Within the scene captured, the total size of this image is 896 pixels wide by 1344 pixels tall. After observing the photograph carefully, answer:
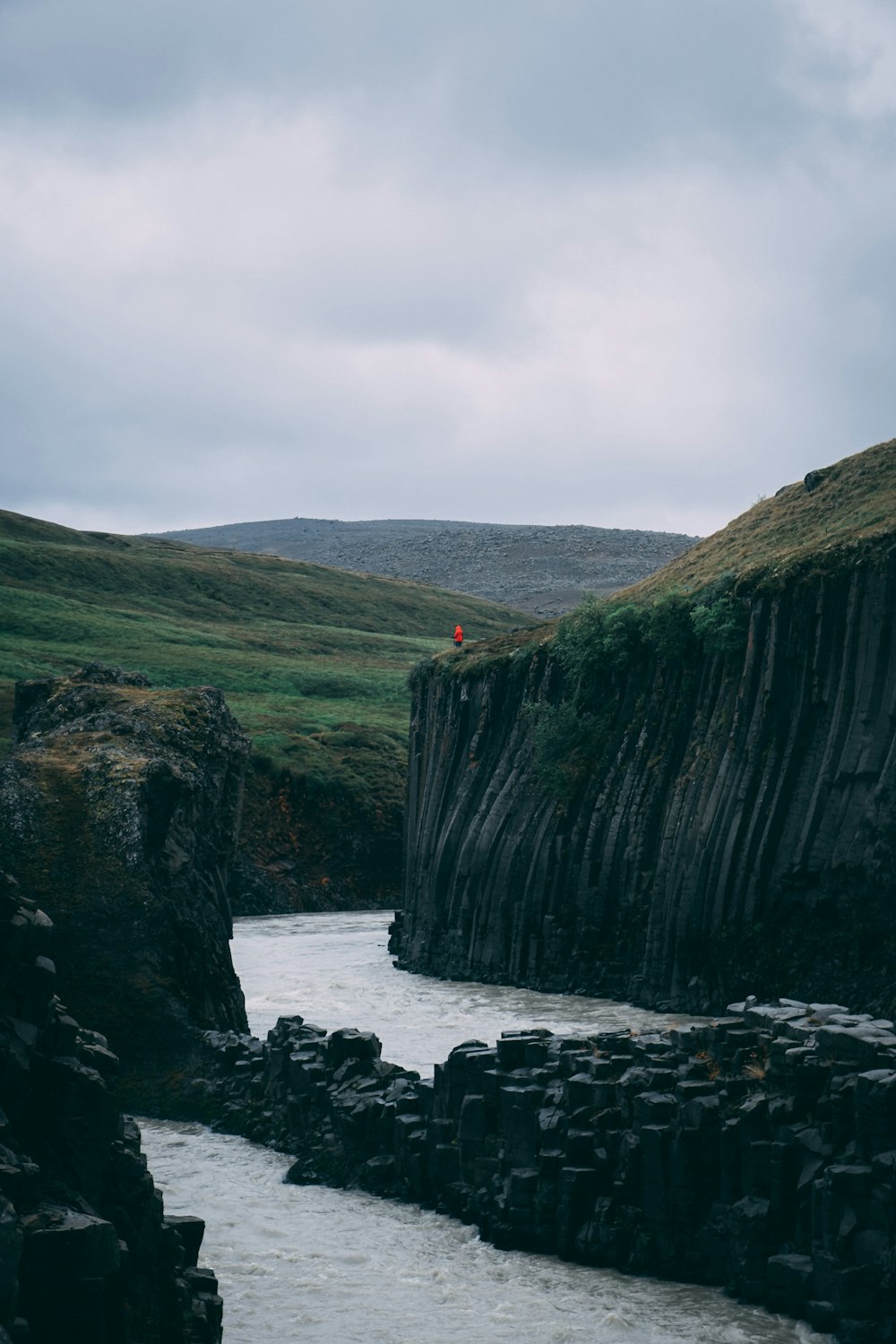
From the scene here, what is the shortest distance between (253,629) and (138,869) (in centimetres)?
10144

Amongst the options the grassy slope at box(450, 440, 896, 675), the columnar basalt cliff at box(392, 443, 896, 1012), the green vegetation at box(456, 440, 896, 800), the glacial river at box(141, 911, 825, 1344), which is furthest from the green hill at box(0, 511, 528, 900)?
the glacial river at box(141, 911, 825, 1344)

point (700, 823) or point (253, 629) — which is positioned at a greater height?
point (253, 629)

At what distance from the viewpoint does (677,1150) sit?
762 inches

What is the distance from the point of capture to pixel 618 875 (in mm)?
42219

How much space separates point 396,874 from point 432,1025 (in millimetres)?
38589

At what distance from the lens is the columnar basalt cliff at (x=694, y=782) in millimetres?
35250

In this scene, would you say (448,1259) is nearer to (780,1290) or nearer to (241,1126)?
(780,1290)

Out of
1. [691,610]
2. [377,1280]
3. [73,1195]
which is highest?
[691,610]

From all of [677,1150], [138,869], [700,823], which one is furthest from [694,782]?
[677,1150]

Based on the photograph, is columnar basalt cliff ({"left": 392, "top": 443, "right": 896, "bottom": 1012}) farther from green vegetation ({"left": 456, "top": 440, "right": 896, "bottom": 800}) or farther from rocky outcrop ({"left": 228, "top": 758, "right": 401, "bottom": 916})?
rocky outcrop ({"left": 228, "top": 758, "right": 401, "bottom": 916})

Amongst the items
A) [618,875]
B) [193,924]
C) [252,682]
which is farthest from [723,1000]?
[252,682]

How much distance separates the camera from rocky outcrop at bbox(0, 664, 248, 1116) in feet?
99.2

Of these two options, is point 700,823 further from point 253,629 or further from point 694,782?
point 253,629

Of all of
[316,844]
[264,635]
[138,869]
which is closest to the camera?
[138,869]
